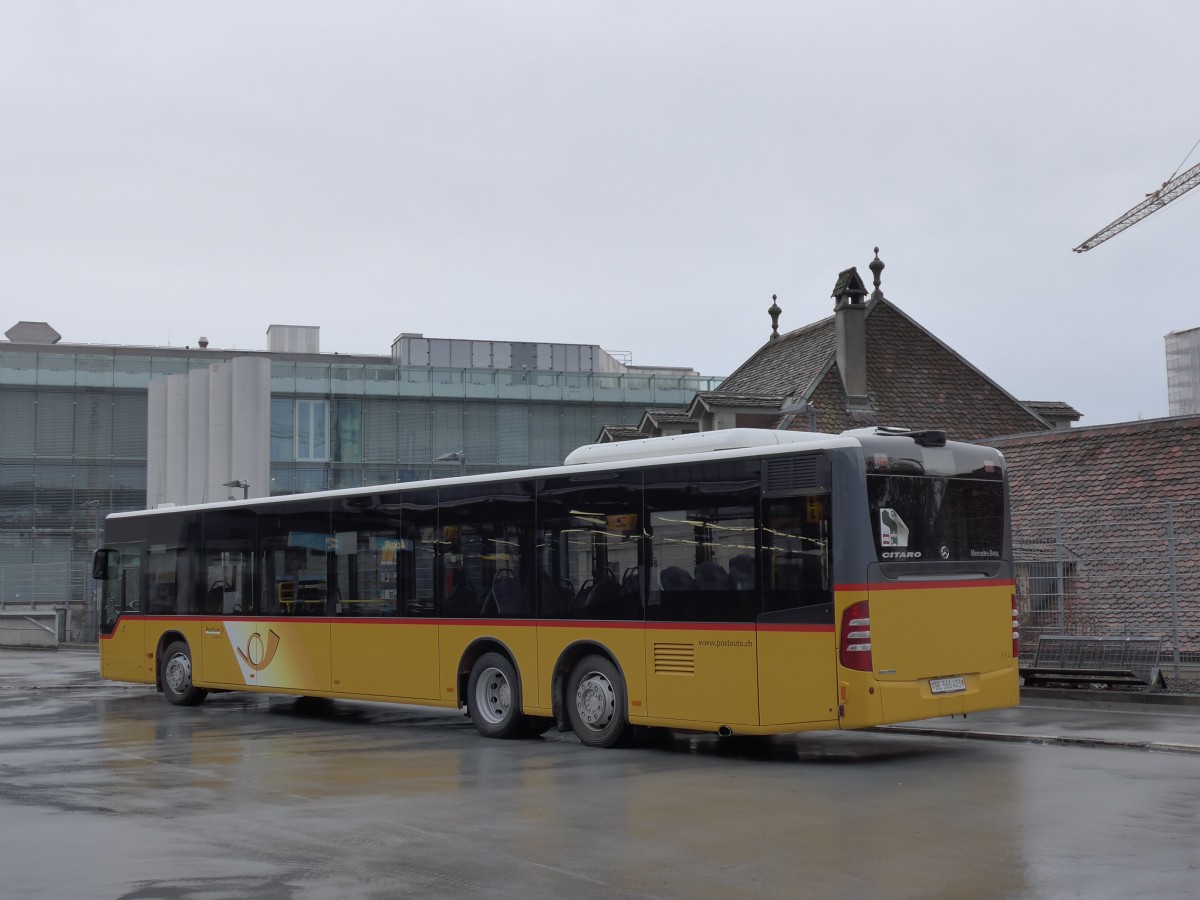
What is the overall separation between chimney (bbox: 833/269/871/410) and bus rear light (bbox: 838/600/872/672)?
24805 millimetres

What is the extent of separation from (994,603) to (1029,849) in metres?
5.96

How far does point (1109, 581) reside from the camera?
2252 cm

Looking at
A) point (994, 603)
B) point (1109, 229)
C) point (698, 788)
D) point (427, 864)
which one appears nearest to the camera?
point (427, 864)

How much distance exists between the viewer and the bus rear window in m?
14.0

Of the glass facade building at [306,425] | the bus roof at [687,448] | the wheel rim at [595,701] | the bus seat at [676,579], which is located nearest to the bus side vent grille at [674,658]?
the bus seat at [676,579]

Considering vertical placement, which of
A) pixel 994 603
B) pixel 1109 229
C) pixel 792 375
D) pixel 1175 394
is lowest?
pixel 994 603

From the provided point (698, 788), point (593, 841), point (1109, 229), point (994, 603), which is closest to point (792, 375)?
point (994, 603)

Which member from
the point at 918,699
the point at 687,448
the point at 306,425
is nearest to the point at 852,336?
the point at 687,448

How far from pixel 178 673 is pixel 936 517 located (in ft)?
44.6

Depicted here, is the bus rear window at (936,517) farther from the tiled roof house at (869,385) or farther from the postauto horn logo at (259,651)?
the tiled roof house at (869,385)

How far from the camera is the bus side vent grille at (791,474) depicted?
46.1 ft

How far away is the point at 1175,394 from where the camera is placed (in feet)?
307

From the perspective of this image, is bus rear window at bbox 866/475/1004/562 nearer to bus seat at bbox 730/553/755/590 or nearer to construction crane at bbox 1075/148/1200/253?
bus seat at bbox 730/553/755/590

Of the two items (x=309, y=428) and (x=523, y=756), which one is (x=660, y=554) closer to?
(x=523, y=756)
